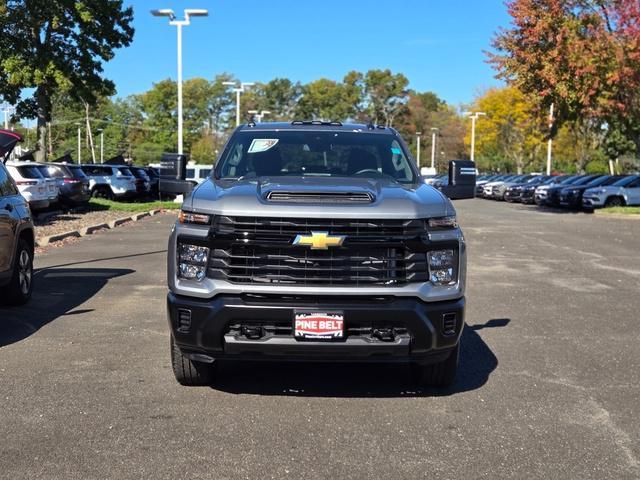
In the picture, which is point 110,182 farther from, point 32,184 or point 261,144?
point 261,144

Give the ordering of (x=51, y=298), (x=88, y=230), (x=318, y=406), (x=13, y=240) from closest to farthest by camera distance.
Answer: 1. (x=318, y=406)
2. (x=13, y=240)
3. (x=51, y=298)
4. (x=88, y=230)

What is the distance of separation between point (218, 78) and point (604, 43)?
305 ft

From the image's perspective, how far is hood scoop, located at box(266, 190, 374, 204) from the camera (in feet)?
15.2

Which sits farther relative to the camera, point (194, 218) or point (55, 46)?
point (55, 46)

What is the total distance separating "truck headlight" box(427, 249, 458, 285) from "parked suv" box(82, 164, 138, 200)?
26139 mm

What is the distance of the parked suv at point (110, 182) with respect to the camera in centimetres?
2916

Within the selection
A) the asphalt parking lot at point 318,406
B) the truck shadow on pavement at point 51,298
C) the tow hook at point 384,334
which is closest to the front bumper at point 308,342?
the tow hook at point 384,334

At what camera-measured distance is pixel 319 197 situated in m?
4.67

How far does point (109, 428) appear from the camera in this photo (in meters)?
4.40

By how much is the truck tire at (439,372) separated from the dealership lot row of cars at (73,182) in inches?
348

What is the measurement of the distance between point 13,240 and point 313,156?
3852 mm

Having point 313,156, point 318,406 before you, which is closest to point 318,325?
point 318,406

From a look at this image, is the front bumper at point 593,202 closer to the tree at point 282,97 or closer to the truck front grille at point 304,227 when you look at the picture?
the truck front grille at point 304,227

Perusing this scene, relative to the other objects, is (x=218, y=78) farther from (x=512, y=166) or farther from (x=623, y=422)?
(x=623, y=422)
